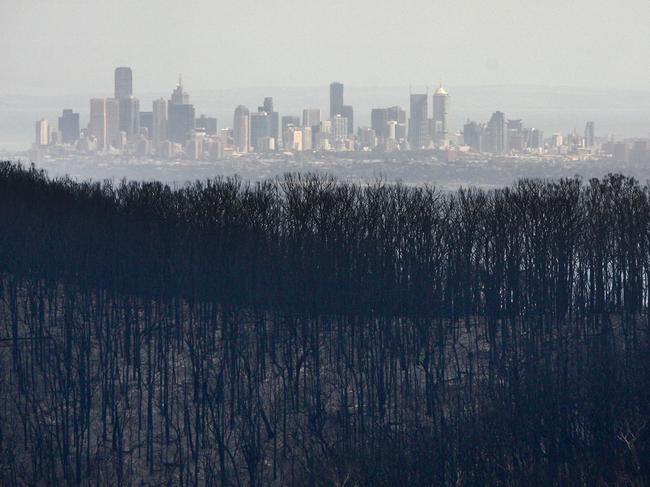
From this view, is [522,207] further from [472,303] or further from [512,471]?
[512,471]

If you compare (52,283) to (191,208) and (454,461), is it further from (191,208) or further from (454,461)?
(454,461)

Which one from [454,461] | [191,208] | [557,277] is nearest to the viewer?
[454,461]

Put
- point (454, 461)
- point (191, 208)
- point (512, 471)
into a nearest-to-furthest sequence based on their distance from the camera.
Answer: point (512, 471), point (454, 461), point (191, 208)

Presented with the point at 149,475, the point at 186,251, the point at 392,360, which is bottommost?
the point at 149,475

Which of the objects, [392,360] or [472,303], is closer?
[392,360]

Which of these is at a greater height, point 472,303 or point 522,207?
point 522,207

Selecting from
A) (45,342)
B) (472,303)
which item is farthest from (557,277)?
(45,342)

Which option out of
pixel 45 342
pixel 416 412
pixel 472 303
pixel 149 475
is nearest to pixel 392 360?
pixel 416 412
